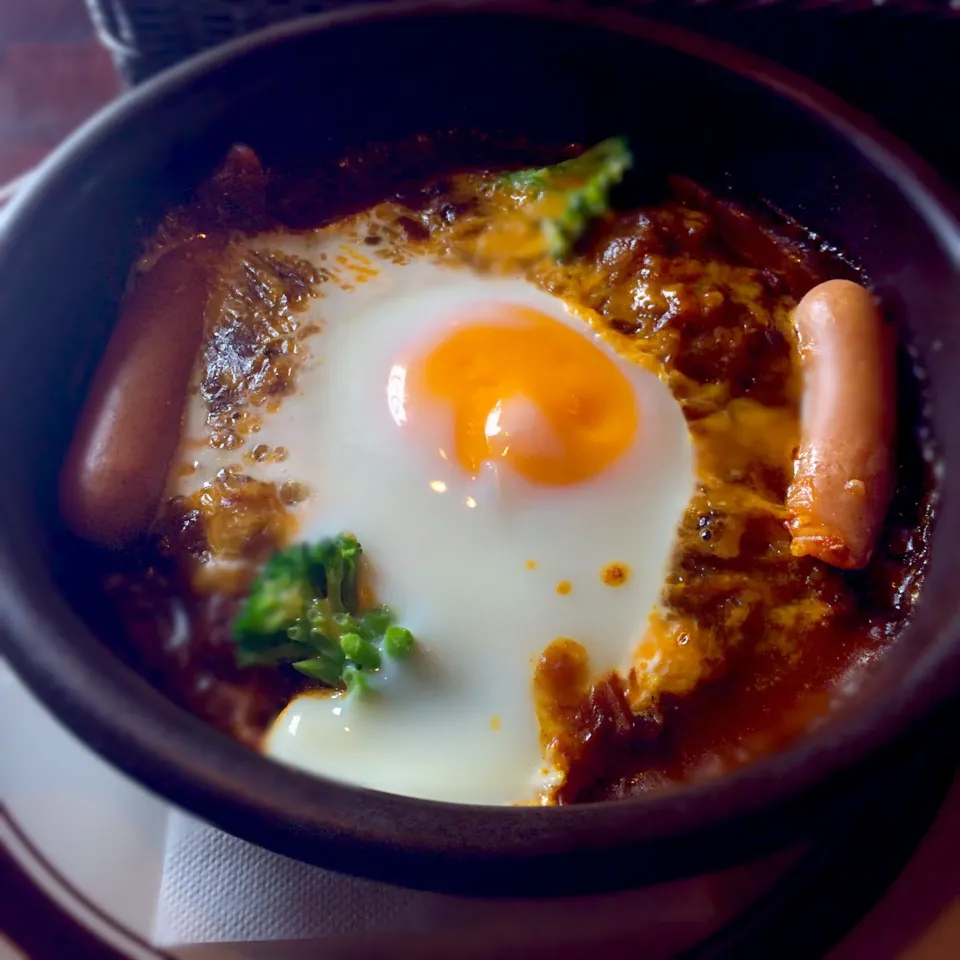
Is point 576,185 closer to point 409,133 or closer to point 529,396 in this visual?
point 409,133

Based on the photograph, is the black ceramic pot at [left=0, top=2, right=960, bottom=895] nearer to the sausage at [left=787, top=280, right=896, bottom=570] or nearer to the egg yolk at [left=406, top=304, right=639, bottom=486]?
the sausage at [left=787, top=280, right=896, bottom=570]

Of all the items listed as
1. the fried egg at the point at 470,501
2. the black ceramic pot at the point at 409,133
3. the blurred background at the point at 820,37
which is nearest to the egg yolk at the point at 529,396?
the fried egg at the point at 470,501

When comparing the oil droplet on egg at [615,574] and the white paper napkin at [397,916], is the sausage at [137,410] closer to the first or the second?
the white paper napkin at [397,916]

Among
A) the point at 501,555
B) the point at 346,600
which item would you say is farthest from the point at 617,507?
the point at 346,600

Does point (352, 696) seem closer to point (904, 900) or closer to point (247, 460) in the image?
point (247, 460)

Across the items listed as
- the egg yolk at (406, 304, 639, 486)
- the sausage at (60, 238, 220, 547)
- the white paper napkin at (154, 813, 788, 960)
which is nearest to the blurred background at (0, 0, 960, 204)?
the sausage at (60, 238, 220, 547)

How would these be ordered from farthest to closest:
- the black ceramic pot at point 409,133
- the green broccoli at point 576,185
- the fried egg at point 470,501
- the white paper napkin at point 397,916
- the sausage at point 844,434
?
the green broccoli at point 576,185 < the sausage at point 844,434 < the fried egg at point 470,501 < the white paper napkin at point 397,916 < the black ceramic pot at point 409,133
